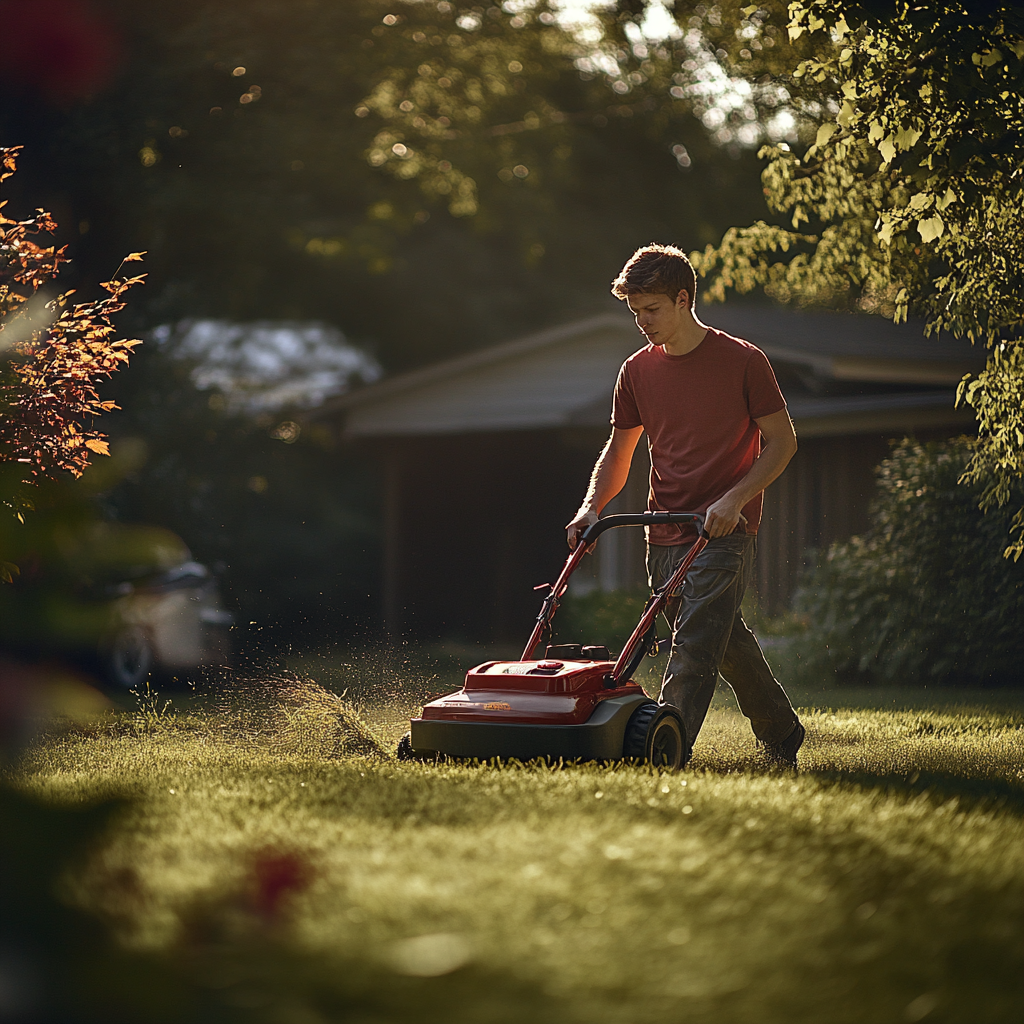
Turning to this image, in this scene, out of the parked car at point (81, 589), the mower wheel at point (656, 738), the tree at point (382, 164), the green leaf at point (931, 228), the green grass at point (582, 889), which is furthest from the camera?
the tree at point (382, 164)

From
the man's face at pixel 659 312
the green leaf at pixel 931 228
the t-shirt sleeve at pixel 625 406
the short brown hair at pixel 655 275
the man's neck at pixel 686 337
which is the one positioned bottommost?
the t-shirt sleeve at pixel 625 406

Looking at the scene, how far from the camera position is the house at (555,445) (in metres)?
15.5

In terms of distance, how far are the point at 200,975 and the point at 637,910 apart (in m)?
1.05

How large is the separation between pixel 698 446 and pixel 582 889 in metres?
3.12

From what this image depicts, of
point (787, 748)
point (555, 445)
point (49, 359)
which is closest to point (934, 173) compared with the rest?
point (787, 748)

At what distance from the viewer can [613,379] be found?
18500 mm

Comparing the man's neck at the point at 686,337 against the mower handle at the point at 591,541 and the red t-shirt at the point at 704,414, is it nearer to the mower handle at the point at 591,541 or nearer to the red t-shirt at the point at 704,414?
the red t-shirt at the point at 704,414

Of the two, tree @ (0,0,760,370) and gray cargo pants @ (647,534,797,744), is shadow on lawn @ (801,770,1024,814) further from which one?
tree @ (0,0,760,370)

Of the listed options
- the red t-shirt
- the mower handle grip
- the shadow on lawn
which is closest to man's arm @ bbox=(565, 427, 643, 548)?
the red t-shirt

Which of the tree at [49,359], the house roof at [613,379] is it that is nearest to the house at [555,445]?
the house roof at [613,379]

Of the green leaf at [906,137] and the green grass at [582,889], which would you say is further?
the green leaf at [906,137]

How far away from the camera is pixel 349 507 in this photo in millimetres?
30969

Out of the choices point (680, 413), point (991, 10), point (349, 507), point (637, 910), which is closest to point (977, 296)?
point (991, 10)

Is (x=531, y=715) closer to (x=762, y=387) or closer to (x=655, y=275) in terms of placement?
(x=762, y=387)
